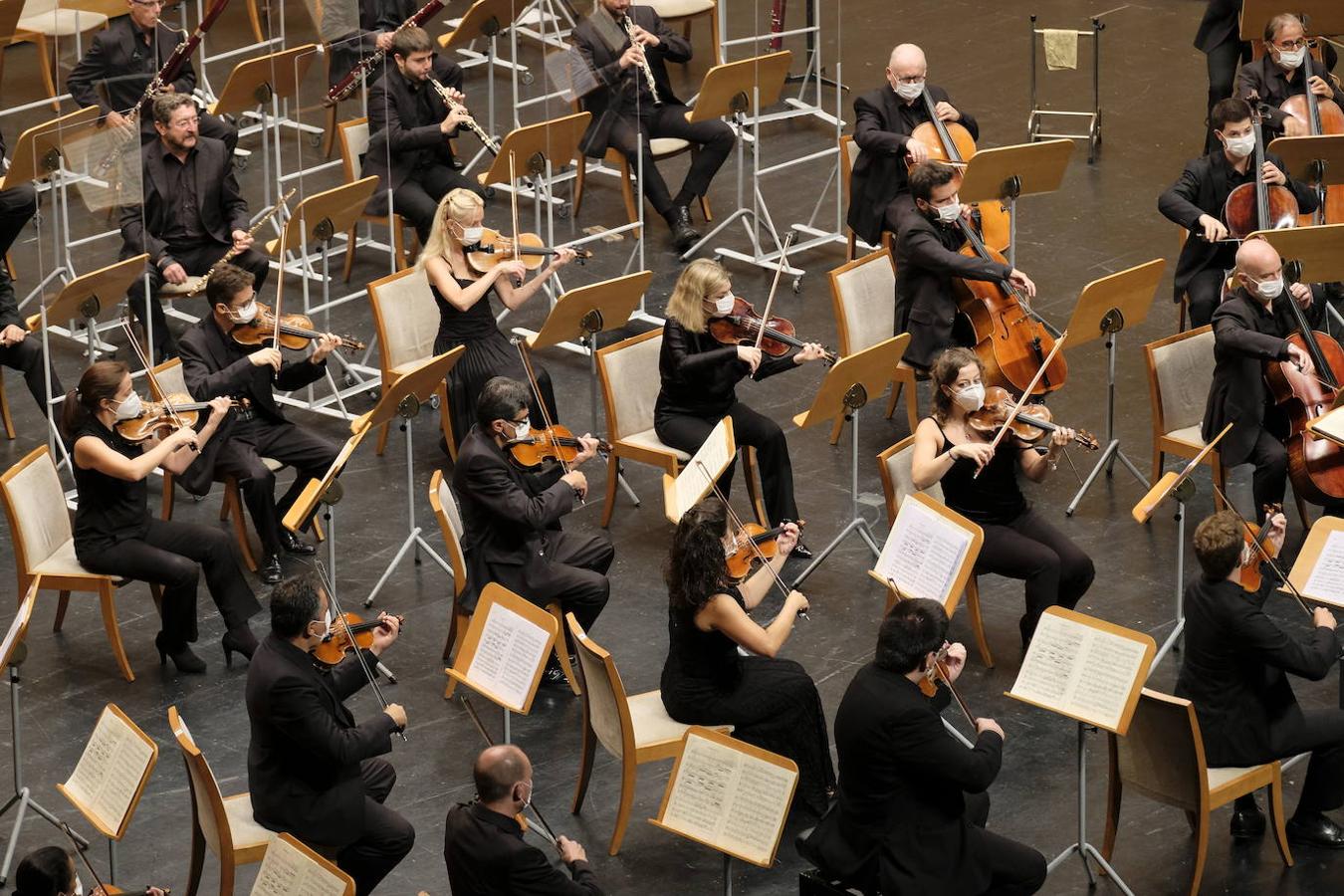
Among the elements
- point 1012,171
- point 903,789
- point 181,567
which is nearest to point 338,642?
point 181,567

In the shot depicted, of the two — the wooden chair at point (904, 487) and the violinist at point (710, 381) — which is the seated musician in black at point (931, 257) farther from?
the wooden chair at point (904, 487)

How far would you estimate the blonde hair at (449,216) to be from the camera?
841 centimetres

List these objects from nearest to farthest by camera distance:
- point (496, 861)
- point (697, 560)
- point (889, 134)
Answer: point (496, 861) < point (697, 560) < point (889, 134)

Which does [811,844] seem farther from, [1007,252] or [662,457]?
[1007,252]

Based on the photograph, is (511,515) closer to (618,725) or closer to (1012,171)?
(618,725)

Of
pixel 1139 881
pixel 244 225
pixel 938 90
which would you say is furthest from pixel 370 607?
pixel 938 90

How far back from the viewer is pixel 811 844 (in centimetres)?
578

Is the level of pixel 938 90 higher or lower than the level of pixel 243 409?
higher

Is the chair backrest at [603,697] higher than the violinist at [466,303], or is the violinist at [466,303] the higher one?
the violinist at [466,303]

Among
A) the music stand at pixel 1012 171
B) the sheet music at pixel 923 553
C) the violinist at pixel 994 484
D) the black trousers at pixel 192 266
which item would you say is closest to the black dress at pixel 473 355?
the black trousers at pixel 192 266

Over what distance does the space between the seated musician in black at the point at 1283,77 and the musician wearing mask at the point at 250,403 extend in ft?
15.1

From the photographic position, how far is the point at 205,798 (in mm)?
5777

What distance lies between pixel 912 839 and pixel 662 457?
2832 mm

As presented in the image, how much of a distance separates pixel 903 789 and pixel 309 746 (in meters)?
1.68
